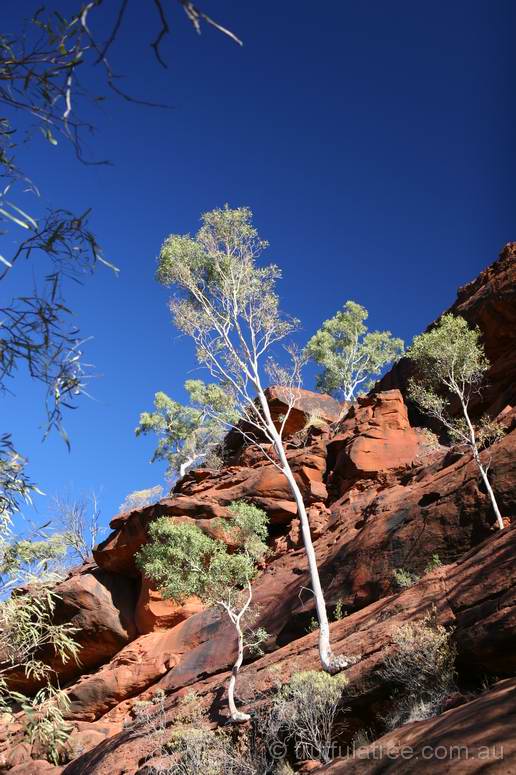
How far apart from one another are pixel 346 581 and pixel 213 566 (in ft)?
13.3

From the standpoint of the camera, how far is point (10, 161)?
3.61 m

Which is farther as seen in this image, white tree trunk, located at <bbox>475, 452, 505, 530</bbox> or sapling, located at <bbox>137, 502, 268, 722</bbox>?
sapling, located at <bbox>137, 502, 268, 722</bbox>

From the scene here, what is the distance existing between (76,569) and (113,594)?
5.24 meters

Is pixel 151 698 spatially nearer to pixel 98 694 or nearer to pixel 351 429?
pixel 98 694

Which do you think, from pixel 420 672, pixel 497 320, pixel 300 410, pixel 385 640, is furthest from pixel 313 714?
pixel 300 410

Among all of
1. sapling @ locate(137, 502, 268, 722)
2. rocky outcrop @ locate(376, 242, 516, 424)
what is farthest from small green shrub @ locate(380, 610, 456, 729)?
rocky outcrop @ locate(376, 242, 516, 424)

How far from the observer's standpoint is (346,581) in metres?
16.4

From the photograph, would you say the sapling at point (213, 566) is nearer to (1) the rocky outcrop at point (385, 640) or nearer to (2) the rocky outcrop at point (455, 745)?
(1) the rocky outcrop at point (385, 640)

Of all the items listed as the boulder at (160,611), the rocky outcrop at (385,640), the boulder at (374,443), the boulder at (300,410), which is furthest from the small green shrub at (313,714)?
the boulder at (300,410)

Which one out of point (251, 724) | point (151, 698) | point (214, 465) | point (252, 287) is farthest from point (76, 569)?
point (251, 724)

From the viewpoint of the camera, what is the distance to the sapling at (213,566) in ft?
56.9

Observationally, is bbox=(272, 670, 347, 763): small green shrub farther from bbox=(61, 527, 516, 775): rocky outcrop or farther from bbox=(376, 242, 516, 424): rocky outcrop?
bbox=(376, 242, 516, 424): rocky outcrop

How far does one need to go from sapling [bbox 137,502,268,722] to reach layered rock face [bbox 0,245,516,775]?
126 centimetres

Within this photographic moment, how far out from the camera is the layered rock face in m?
9.49
